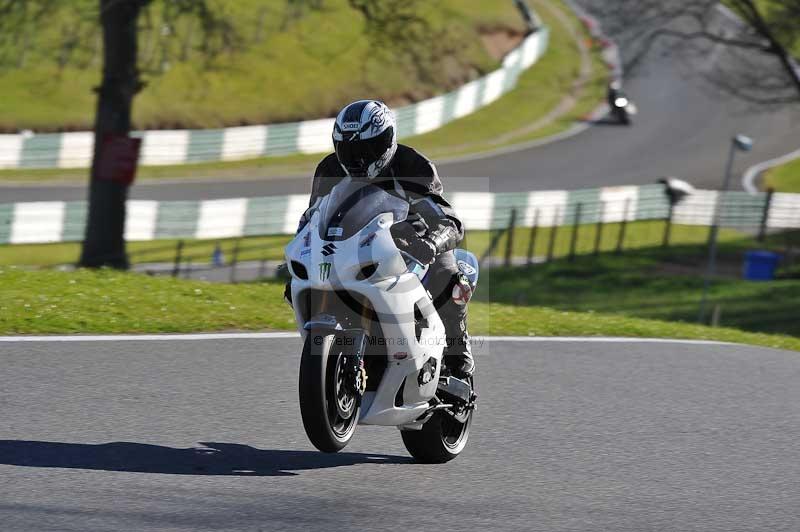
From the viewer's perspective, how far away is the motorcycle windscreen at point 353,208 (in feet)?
20.4

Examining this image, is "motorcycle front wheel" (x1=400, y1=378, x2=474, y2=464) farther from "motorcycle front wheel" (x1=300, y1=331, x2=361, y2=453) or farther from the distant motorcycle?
the distant motorcycle

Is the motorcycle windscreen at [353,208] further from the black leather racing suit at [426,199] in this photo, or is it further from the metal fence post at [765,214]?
the metal fence post at [765,214]

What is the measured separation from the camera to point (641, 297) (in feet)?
84.8

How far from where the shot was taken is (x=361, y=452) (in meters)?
7.04

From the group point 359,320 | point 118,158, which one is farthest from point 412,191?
point 118,158

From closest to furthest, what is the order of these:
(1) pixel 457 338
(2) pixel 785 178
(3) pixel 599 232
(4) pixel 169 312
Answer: (1) pixel 457 338 < (4) pixel 169 312 < (3) pixel 599 232 < (2) pixel 785 178

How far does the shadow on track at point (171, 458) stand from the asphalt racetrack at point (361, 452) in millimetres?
16

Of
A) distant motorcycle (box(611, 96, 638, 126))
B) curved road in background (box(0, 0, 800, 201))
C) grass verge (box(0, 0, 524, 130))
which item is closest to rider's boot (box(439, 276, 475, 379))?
curved road in background (box(0, 0, 800, 201))

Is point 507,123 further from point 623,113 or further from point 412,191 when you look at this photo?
point 412,191

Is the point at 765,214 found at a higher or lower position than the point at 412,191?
higher

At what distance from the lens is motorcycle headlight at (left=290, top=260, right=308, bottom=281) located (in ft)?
20.2

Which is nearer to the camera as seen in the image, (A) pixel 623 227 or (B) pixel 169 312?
(B) pixel 169 312

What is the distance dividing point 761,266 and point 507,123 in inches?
772

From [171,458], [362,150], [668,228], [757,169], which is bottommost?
[171,458]
